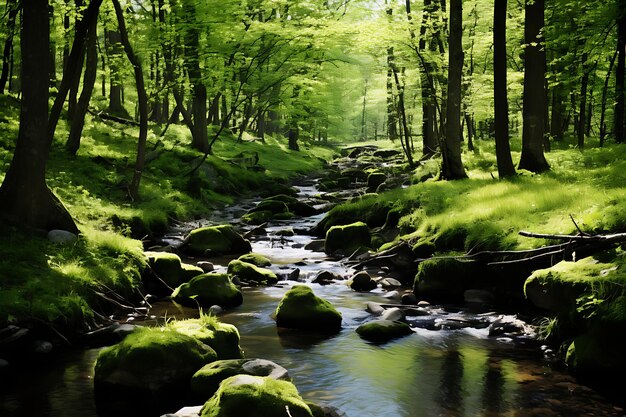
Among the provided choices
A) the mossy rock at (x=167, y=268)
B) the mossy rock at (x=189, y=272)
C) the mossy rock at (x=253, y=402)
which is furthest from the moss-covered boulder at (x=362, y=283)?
the mossy rock at (x=253, y=402)

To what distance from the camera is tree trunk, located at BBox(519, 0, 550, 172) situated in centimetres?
1620

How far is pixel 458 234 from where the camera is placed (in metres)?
12.2

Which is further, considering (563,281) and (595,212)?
(595,212)

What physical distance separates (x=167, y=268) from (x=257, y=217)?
9.14 m

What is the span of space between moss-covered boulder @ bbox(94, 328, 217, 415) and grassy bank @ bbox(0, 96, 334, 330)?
2.19 metres

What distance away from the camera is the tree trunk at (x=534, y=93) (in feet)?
53.2

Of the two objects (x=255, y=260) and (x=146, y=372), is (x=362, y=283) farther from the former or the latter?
(x=146, y=372)

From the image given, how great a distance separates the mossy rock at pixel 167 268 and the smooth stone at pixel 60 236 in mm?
1738

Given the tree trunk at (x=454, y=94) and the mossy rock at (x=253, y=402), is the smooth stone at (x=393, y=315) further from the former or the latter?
the tree trunk at (x=454, y=94)

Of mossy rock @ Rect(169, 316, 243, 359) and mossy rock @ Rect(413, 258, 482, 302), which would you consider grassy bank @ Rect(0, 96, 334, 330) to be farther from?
mossy rock @ Rect(413, 258, 482, 302)

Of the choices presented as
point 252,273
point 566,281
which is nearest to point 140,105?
point 252,273

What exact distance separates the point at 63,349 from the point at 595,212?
8776 mm

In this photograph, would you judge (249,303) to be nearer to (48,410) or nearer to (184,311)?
(184,311)

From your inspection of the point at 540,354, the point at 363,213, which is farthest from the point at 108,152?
the point at 540,354
